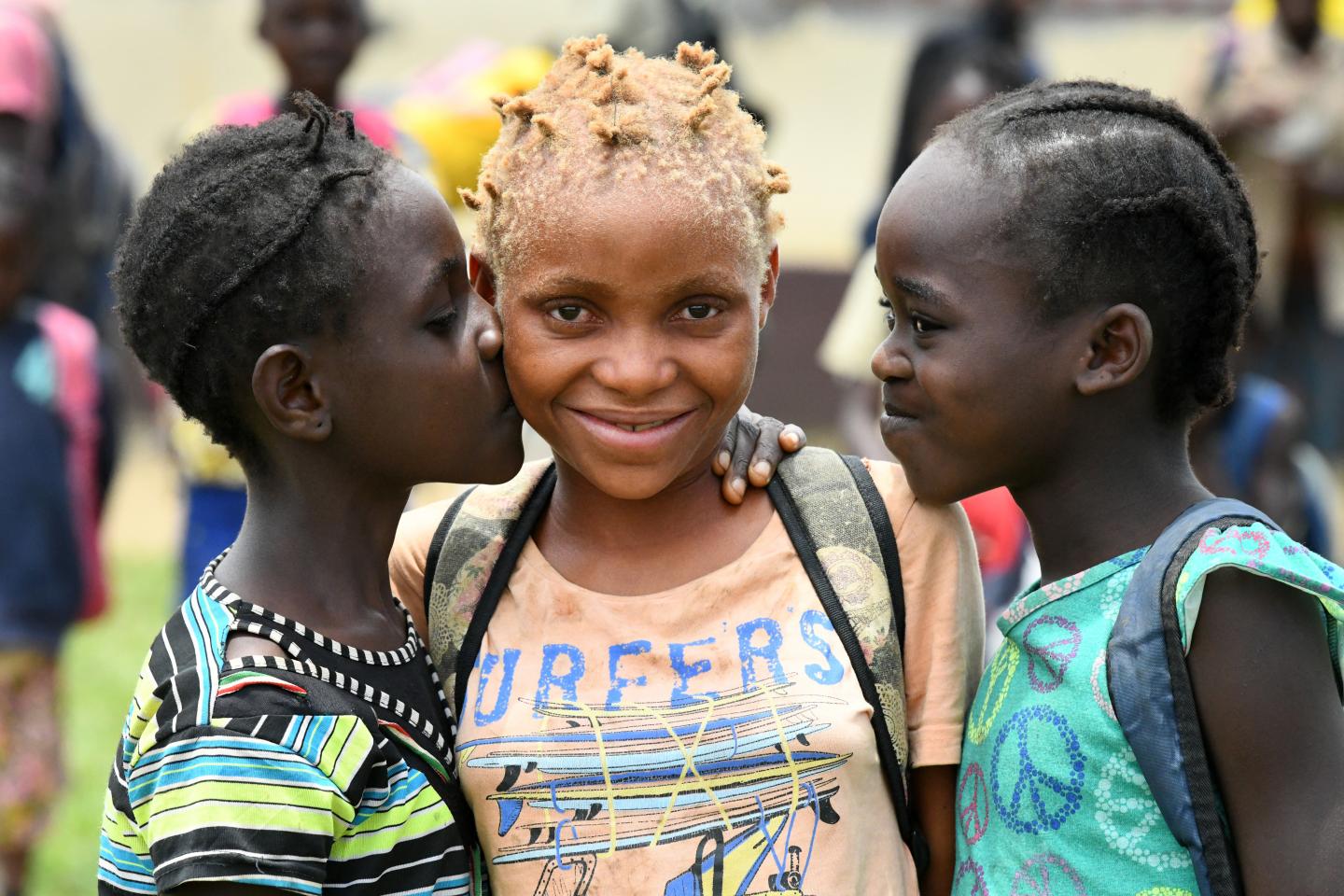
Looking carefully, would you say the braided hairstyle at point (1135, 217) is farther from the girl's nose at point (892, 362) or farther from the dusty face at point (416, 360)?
the dusty face at point (416, 360)

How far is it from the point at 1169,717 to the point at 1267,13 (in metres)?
6.30

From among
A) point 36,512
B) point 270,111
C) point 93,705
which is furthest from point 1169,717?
point 93,705

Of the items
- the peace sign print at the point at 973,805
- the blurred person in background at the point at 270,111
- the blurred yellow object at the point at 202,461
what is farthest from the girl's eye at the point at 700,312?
the blurred yellow object at the point at 202,461

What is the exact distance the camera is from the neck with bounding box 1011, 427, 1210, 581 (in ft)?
7.36

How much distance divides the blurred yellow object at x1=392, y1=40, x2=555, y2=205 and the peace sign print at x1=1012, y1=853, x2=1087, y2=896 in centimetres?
330

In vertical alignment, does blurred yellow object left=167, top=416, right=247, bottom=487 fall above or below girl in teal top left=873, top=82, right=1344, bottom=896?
above

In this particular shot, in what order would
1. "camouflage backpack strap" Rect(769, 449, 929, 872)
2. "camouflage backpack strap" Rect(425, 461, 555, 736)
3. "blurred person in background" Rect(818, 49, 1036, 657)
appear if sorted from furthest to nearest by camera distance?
"blurred person in background" Rect(818, 49, 1036, 657)
"camouflage backpack strap" Rect(425, 461, 555, 736)
"camouflage backpack strap" Rect(769, 449, 929, 872)

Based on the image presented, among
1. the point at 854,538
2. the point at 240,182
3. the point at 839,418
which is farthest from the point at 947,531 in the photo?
the point at 839,418

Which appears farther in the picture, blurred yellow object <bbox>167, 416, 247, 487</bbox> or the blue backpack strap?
blurred yellow object <bbox>167, 416, 247, 487</bbox>

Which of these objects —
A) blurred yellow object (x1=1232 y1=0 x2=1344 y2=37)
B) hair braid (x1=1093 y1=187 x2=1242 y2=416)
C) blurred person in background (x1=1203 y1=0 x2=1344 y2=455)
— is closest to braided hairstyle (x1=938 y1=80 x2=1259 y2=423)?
hair braid (x1=1093 y1=187 x2=1242 y2=416)

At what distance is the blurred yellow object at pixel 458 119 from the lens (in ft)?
17.1

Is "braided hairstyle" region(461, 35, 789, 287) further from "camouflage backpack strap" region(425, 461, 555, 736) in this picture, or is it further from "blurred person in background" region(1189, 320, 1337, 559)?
"blurred person in background" region(1189, 320, 1337, 559)

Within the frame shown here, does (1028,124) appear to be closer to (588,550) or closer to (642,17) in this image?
(588,550)

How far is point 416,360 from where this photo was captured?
7.52ft
